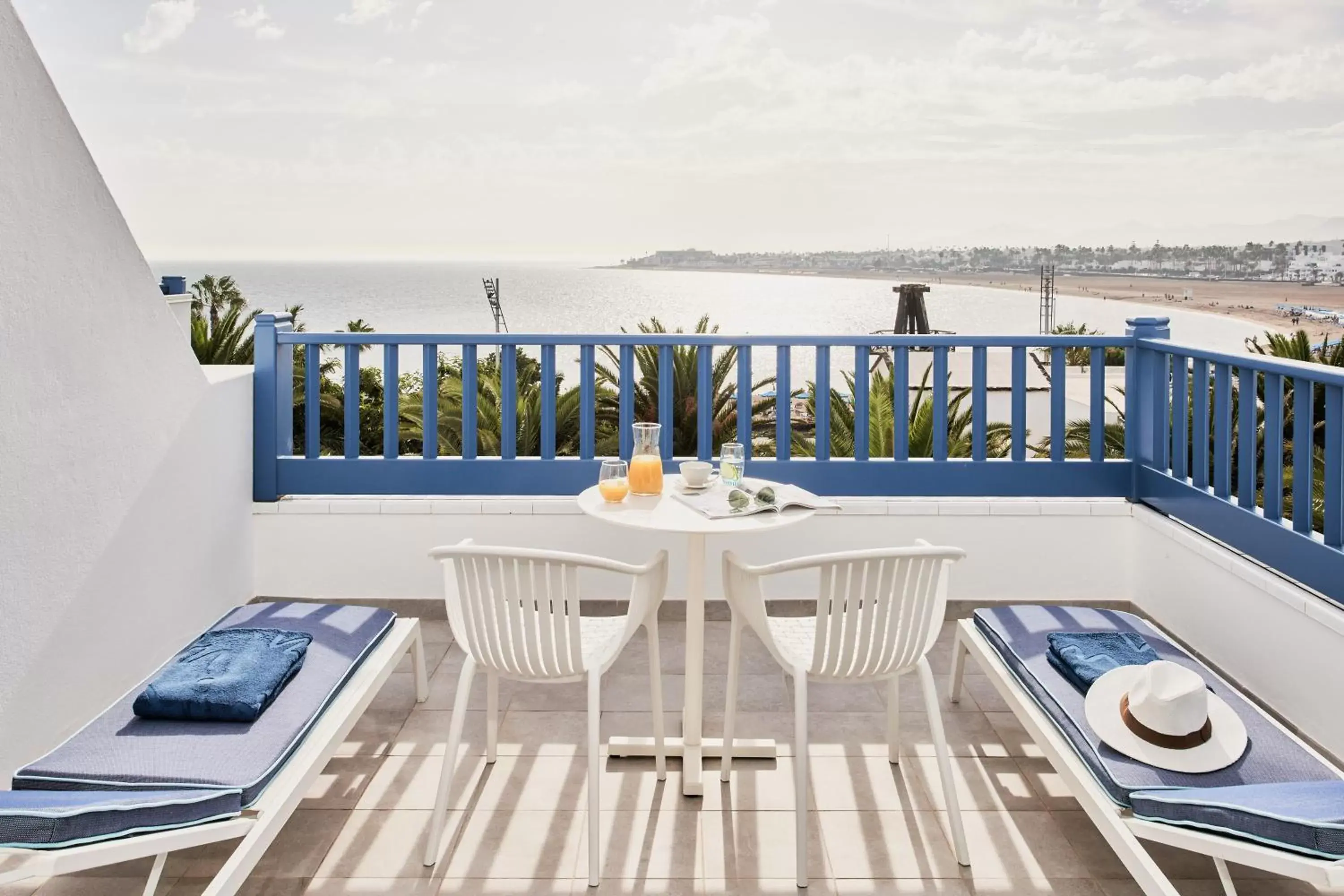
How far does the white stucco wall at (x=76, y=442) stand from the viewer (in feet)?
8.23

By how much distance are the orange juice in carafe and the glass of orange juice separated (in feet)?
0.26

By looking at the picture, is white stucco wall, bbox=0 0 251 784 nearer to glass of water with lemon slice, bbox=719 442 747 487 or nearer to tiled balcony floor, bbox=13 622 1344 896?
tiled balcony floor, bbox=13 622 1344 896

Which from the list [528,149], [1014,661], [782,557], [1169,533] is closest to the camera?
[1014,661]

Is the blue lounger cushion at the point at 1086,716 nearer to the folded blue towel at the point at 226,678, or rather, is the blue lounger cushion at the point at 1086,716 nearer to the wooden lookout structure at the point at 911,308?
the folded blue towel at the point at 226,678

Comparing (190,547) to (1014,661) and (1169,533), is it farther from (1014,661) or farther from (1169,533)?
(1169,533)

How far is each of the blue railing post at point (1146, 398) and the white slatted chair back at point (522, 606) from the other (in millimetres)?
2728

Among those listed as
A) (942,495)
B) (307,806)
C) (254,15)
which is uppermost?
(254,15)

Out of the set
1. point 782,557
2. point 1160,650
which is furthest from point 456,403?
point 1160,650

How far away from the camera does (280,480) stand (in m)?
4.34

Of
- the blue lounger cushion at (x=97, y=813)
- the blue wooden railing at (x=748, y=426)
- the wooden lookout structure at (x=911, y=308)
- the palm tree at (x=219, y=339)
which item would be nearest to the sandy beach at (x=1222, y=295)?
the wooden lookout structure at (x=911, y=308)

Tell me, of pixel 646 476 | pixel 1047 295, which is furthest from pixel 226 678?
pixel 1047 295

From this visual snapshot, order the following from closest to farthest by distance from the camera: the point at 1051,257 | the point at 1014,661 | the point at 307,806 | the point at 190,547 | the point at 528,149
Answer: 1. the point at 307,806
2. the point at 1014,661
3. the point at 190,547
4. the point at 1051,257
5. the point at 528,149

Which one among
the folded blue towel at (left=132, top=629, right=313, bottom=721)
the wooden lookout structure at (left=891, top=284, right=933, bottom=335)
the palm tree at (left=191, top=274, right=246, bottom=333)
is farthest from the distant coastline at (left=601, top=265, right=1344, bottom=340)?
the folded blue towel at (left=132, top=629, right=313, bottom=721)

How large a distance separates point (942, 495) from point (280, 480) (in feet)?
9.67
